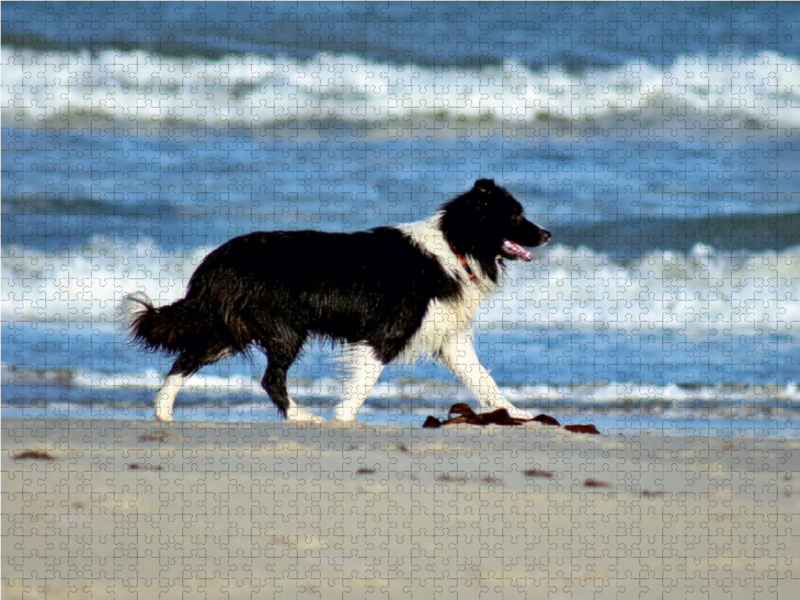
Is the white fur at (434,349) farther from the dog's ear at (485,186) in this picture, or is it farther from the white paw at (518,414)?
the dog's ear at (485,186)

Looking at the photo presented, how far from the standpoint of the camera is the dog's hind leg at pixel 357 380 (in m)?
7.21

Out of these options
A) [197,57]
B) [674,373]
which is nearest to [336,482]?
[674,373]

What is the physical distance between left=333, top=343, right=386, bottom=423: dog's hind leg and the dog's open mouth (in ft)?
3.81

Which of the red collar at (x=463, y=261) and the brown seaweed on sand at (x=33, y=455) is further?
the red collar at (x=463, y=261)

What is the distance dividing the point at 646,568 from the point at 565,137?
1273 cm

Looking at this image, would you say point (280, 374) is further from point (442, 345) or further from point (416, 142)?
point (416, 142)

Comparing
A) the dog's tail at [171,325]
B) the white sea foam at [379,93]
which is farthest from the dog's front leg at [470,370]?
the white sea foam at [379,93]

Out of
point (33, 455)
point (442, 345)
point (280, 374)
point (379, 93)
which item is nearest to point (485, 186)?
point (442, 345)

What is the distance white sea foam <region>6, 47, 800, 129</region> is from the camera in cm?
1608

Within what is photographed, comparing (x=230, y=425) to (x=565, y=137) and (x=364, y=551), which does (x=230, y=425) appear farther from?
(x=565, y=137)

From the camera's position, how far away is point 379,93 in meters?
16.3

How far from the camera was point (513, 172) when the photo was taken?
1573 cm

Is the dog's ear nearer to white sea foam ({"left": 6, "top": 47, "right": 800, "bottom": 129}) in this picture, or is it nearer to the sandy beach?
the sandy beach

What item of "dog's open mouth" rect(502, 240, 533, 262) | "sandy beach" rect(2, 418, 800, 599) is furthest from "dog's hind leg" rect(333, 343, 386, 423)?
"dog's open mouth" rect(502, 240, 533, 262)
